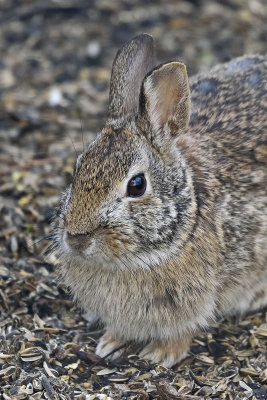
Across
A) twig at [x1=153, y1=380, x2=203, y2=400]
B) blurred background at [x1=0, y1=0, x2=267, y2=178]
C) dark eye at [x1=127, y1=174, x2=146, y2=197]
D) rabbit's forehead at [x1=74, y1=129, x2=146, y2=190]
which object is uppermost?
blurred background at [x1=0, y1=0, x2=267, y2=178]

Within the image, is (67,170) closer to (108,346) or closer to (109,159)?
(108,346)

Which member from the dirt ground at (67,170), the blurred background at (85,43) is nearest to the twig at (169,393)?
the dirt ground at (67,170)

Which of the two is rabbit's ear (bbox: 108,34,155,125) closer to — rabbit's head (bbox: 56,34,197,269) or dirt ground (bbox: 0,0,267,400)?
rabbit's head (bbox: 56,34,197,269)

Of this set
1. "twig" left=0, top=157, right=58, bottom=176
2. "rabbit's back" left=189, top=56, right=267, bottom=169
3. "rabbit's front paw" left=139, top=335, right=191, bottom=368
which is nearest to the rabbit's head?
"rabbit's back" left=189, top=56, right=267, bottom=169

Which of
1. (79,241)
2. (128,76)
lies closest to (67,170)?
(128,76)

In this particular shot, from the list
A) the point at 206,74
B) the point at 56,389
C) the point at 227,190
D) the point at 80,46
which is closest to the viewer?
the point at 56,389

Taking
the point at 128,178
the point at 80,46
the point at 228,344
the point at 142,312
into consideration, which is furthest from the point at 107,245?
the point at 80,46

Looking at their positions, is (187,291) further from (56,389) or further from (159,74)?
(159,74)

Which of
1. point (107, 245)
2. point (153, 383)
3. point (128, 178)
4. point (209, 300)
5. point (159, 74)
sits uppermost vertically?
point (159, 74)
